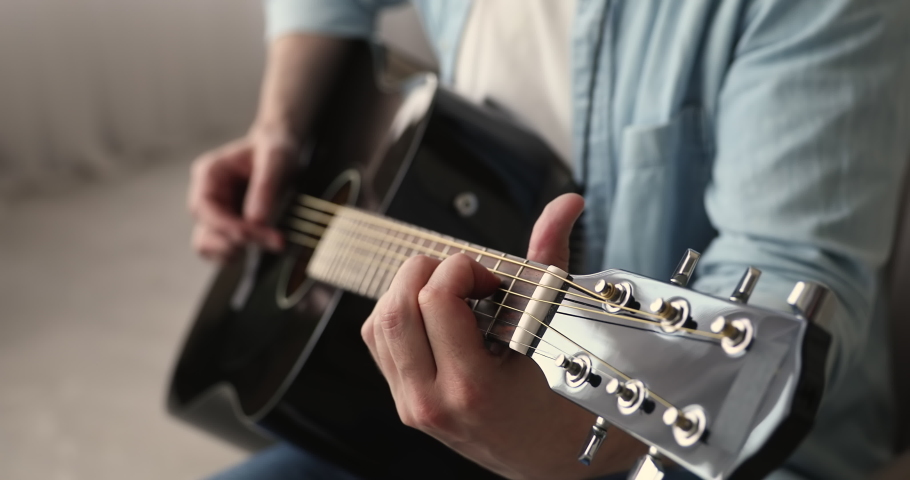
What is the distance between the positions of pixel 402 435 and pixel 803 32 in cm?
44

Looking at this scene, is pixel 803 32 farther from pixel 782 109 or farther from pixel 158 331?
pixel 158 331

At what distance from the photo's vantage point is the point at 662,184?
586 millimetres

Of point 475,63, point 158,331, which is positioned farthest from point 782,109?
point 158,331

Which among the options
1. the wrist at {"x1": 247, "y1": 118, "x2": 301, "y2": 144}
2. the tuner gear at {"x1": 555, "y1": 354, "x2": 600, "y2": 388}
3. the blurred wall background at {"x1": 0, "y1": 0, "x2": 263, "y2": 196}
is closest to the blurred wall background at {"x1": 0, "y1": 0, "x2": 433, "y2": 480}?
the blurred wall background at {"x1": 0, "y1": 0, "x2": 263, "y2": 196}

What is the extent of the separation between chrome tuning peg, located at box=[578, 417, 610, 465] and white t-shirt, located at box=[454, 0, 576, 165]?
0.39 metres

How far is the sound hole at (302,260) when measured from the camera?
0.73m

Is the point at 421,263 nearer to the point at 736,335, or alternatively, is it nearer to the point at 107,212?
the point at 736,335

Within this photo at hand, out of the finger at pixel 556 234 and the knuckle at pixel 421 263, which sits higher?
the finger at pixel 556 234

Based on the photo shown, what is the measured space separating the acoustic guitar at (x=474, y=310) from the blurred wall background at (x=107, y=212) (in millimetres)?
265

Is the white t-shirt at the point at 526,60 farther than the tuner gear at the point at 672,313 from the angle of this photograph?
Yes

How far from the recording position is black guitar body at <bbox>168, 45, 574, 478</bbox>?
24.1 inches

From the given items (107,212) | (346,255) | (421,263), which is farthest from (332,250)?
(107,212)

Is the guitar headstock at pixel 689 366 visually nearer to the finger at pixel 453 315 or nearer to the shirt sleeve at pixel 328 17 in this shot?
the finger at pixel 453 315

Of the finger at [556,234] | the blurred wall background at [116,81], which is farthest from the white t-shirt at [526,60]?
the blurred wall background at [116,81]
